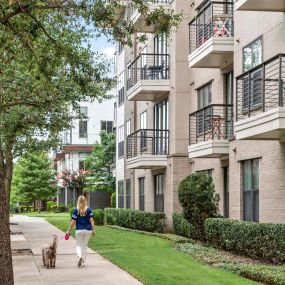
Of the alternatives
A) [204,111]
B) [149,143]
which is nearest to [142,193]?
[149,143]

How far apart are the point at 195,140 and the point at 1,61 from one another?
34.6ft

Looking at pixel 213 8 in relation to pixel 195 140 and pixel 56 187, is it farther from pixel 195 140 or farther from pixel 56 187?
Result: pixel 56 187

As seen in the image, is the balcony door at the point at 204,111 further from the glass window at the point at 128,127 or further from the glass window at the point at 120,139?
the glass window at the point at 120,139

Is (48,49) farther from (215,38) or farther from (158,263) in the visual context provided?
(215,38)

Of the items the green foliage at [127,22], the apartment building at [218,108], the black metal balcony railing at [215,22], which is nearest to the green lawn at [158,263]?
the apartment building at [218,108]

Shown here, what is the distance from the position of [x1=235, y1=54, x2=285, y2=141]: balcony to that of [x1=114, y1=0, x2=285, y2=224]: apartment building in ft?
0.08

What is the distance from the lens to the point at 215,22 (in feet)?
77.6

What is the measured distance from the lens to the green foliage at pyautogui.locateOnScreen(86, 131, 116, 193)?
64438 mm

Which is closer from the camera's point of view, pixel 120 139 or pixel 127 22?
pixel 127 22

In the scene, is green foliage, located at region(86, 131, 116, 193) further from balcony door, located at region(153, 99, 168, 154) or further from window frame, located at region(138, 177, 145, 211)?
balcony door, located at region(153, 99, 168, 154)

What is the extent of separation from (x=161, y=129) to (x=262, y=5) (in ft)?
43.9

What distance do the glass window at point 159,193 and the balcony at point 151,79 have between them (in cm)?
361

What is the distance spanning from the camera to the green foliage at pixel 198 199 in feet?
70.5

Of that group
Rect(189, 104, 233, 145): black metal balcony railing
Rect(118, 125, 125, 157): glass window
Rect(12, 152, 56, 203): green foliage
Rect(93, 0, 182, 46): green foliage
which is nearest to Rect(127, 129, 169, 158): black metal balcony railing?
Rect(189, 104, 233, 145): black metal balcony railing
